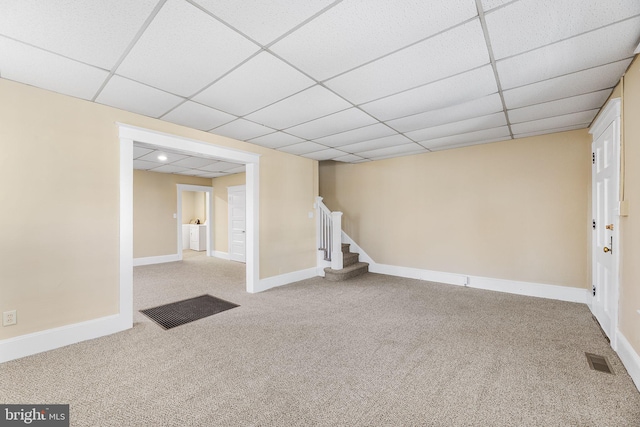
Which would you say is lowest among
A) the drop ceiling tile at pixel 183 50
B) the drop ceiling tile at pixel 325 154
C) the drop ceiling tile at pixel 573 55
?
the drop ceiling tile at pixel 325 154

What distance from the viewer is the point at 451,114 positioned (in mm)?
3176

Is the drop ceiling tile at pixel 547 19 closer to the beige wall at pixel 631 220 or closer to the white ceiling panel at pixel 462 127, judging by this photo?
the beige wall at pixel 631 220

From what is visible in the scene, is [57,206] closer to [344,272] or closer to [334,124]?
[334,124]

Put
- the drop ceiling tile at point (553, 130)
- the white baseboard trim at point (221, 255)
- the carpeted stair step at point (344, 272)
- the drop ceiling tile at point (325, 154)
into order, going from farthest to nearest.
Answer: the white baseboard trim at point (221, 255) → the carpeted stair step at point (344, 272) → the drop ceiling tile at point (325, 154) → the drop ceiling tile at point (553, 130)

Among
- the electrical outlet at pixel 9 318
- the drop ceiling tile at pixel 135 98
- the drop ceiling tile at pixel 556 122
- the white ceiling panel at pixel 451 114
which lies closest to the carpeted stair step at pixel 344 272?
the white ceiling panel at pixel 451 114

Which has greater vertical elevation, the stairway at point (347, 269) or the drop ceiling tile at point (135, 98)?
the drop ceiling tile at point (135, 98)

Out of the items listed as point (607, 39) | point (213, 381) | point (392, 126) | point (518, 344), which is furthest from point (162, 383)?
point (607, 39)

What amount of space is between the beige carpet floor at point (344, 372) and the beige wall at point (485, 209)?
2.87 feet

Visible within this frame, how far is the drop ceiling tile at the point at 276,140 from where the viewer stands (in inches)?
156

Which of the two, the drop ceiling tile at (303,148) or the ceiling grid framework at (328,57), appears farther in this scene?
the drop ceiling tile at (303,148)

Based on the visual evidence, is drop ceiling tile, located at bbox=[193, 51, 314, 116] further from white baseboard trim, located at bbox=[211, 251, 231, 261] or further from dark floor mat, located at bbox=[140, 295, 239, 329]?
white baseboard trim, located at bbox=[211, 251, 231, 261]

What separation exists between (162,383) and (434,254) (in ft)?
15.0

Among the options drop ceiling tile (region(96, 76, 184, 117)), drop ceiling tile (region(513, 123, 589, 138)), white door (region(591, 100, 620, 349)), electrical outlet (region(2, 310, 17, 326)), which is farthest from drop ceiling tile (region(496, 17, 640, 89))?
electrical outlet (region(2, 310, 17, 326))

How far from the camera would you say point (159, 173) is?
7.23 m
